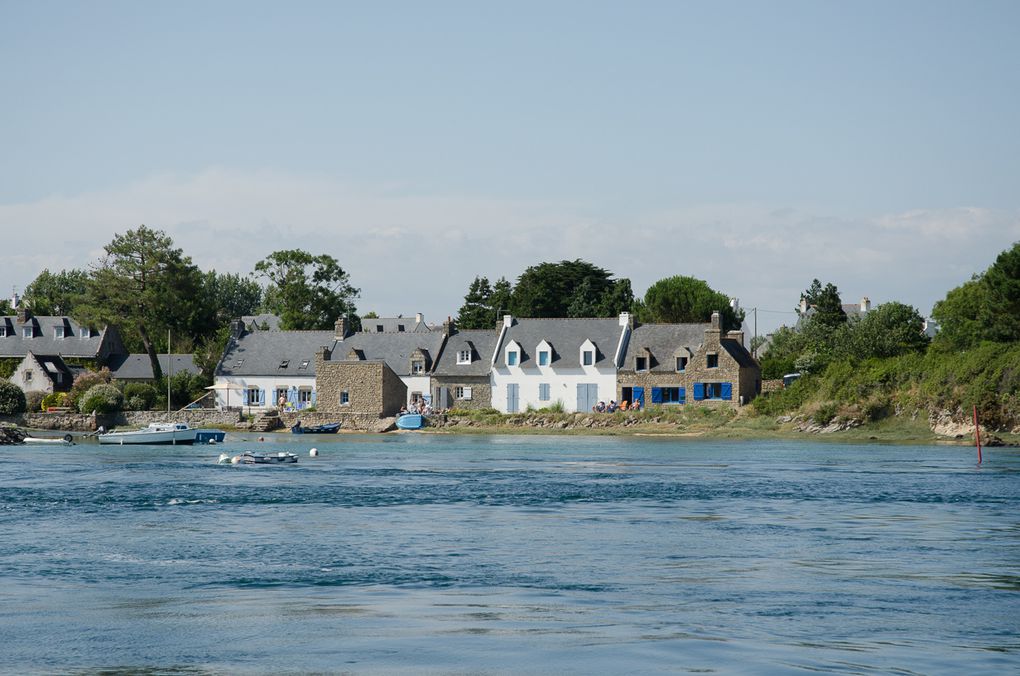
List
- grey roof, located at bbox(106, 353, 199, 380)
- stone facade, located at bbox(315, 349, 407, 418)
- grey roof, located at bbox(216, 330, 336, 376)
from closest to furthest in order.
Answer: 1. stone facade, located at bbox(315, 349, 407, 418)
2. grey roof, located at bbox(216, 330, 336, 376)
3. grey roof, located at bbox(106, 353, 199, 380)

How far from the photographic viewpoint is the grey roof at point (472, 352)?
275 ft

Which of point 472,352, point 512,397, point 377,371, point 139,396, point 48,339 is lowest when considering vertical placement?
point 512,397

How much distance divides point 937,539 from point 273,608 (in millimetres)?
14926

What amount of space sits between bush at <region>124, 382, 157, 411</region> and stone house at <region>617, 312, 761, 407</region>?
32820 millimetres

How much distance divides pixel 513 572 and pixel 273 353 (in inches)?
2736

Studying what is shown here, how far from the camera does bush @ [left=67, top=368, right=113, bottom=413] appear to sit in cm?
8812

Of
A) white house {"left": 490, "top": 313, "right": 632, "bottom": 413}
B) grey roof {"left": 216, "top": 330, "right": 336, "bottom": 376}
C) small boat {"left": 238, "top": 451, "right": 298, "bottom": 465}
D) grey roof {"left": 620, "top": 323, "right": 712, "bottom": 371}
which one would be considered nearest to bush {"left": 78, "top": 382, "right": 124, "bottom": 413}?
grey roof {"left": 216, "top": 330, "right": 336, "bottom": 376}

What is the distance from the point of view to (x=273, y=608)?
61.9 ft

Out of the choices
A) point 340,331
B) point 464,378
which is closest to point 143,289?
point 340,331

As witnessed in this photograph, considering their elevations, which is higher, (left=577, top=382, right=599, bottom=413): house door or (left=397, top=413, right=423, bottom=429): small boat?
(left=577, top=382, right=599, bottom=413): house door

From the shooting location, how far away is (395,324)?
445 feet

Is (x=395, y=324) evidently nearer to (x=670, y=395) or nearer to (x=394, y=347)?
(x=394, y=347)

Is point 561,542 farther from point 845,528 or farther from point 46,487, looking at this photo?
point 46,487

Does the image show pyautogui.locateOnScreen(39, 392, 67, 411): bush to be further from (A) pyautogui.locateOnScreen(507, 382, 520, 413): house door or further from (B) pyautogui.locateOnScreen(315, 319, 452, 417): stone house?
(A) pyautogui.locateOnScreen(507, 382, 520, 413): house door
